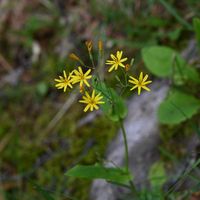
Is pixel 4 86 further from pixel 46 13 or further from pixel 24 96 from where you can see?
pixel 46 13

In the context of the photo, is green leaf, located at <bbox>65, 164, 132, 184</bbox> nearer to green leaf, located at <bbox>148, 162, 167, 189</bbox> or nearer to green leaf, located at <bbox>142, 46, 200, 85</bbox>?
green leaf, located at <bbox>148, 162, 167, 189</bbox>

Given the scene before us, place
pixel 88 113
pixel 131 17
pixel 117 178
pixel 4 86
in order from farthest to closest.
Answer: pixel 4 86 → pixel 131 17 → pixel 88 113 → pixel 117 178

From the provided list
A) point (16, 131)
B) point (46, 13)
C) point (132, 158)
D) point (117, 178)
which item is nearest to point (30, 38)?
point (46, 13)

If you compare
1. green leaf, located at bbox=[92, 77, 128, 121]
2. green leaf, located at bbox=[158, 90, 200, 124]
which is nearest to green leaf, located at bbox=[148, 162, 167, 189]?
green leaf, located at bbox=[158, 90, 200, 124]

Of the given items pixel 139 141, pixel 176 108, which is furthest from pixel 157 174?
pixel 176 108

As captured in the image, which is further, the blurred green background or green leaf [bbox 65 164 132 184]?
the blurred green background

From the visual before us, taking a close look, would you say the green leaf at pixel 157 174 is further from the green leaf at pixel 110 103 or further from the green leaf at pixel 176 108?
the green leaf at pixel 110 103

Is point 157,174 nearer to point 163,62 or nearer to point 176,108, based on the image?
point 176,108
